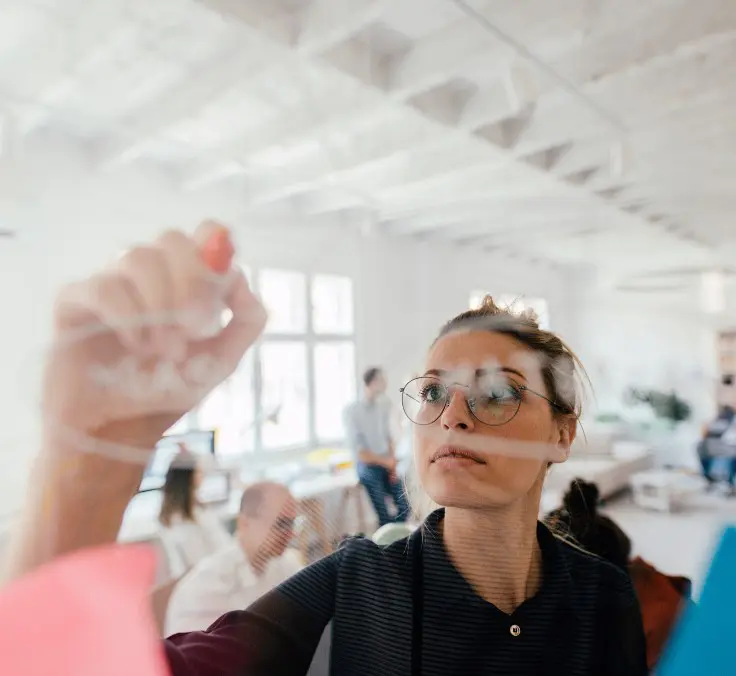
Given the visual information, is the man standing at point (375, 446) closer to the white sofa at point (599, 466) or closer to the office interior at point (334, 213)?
the office interior at point (334, 213)

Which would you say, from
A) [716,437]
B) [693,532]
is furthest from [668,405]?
[693,532]

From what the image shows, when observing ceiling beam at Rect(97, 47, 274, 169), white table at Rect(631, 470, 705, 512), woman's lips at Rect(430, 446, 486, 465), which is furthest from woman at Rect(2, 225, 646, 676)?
white table at Rect(631, 470, 705, 512)

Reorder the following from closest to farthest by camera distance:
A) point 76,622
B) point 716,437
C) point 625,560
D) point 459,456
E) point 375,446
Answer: point 76,622
point 459,456
point 375,446
point 625,560
point 716,437

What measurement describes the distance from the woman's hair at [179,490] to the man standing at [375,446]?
125 millimetres

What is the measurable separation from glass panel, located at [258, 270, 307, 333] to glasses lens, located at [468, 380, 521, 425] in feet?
0.39

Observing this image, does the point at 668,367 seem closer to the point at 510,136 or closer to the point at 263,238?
the point at 510,136

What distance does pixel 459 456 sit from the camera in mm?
300

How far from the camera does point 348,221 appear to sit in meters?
0.40

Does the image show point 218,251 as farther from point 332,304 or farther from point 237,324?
point 332,304

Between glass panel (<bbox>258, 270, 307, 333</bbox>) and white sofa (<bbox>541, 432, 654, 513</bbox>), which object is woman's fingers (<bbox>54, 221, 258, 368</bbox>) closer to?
glass panel (<bbox>258, 270, 307, 333</bbox>)

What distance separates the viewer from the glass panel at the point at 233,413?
0.25 meters

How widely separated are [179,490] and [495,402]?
19 centimetres

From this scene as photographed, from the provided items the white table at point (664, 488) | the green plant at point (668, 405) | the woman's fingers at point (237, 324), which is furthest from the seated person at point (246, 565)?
the green plant at point (668, 405)

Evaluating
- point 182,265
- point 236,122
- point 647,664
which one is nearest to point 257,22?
point 236,122
